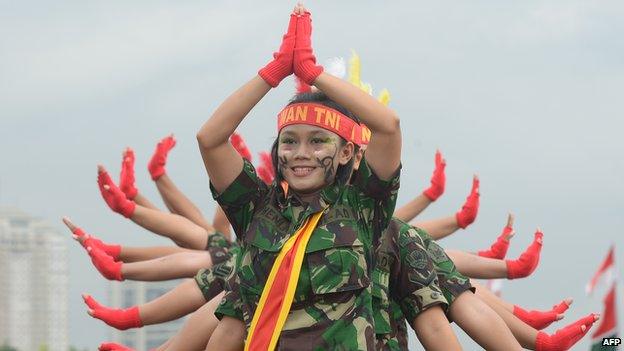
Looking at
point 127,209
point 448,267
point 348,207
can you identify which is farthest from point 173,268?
point 348,207

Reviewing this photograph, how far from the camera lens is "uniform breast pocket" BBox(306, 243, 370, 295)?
693 centimetres

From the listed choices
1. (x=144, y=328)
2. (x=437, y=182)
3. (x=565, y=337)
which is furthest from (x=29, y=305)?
(x=565, y=337)

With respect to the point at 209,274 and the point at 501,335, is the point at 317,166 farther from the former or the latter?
the point at 209,274

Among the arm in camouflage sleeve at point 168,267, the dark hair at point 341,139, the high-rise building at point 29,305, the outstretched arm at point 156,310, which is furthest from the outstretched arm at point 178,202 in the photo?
the high-rise building at point 29,305

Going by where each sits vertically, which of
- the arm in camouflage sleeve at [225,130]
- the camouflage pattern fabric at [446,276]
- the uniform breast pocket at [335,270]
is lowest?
the uniform breast pocket at [335,270]

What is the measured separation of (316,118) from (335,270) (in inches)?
27.8

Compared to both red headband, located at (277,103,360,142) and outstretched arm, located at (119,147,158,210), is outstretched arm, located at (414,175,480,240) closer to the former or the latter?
outstretched arm, located at (119,147,158,210)

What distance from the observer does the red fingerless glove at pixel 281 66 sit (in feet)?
22.6

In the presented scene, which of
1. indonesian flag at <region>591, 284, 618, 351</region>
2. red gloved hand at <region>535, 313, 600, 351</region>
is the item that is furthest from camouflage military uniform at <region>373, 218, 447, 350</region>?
indonesian flag at <region>591, 284, 618, 351</region>

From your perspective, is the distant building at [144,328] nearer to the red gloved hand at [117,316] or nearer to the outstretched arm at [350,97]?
the red gloved hand at [117,316]

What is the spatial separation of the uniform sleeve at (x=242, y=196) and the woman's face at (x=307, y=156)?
133 mm

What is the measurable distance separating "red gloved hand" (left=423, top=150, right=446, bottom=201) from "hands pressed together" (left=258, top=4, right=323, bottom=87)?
5663 mm

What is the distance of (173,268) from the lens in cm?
1109

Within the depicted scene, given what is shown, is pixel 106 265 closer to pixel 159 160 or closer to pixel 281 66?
pixel 159 160
